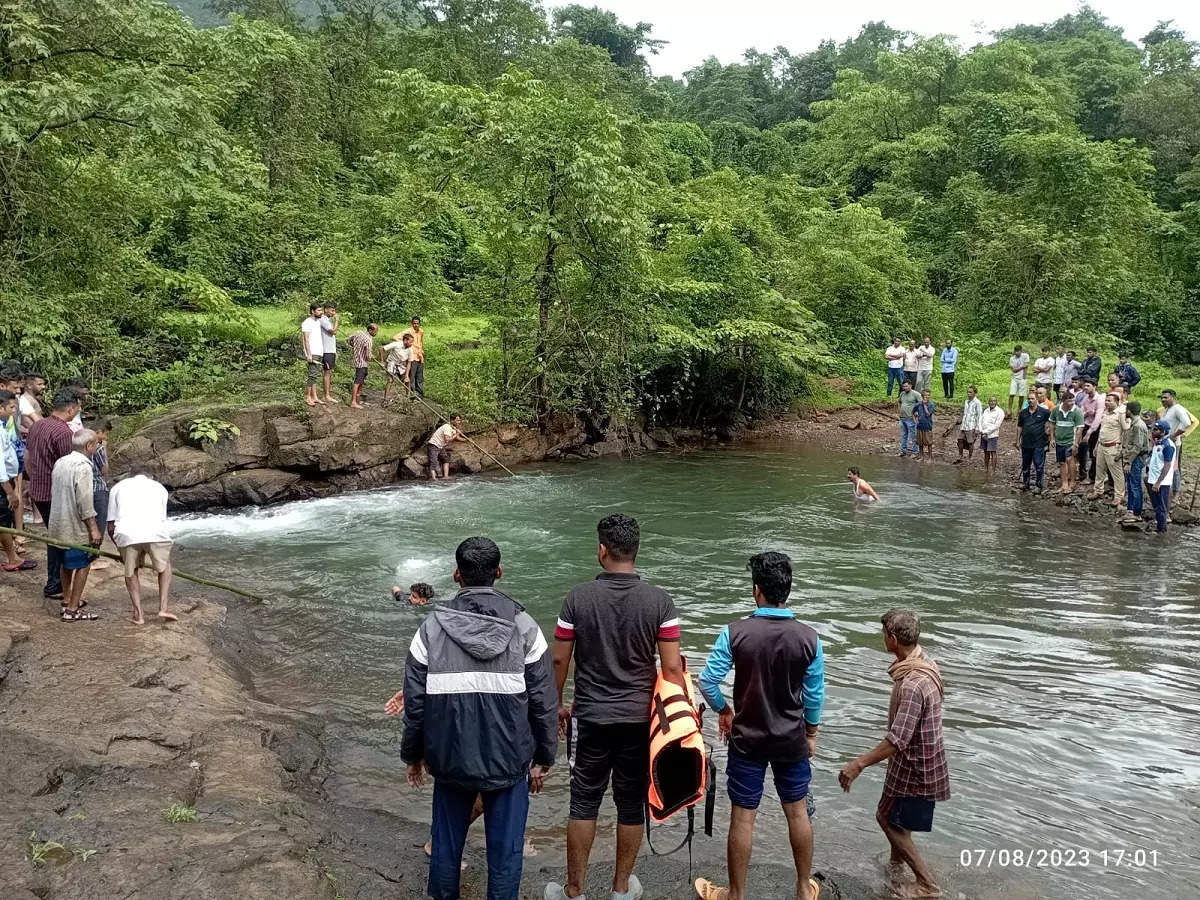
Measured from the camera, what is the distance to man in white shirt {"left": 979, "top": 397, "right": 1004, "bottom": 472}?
18.9 m

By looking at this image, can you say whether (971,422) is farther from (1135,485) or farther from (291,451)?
(291,451)

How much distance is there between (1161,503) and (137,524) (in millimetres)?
14199

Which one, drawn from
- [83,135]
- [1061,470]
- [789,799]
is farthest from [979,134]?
[789,799]

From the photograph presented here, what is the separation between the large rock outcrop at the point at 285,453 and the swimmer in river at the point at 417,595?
258 inches

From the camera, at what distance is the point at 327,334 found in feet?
55.6

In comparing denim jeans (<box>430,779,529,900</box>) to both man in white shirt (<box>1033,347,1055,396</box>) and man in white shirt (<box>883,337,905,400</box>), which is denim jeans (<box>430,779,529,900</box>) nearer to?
man in white shirt (<box>1033,347,1055,396</box>)

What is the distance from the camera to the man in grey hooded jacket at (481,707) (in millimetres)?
3895

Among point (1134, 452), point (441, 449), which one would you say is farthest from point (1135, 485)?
point (441, 449)

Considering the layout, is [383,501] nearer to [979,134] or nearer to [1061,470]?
[1061,470]

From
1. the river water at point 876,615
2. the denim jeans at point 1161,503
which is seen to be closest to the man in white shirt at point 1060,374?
the river water at point 876,615

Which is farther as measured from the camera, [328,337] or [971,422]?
[971,422]

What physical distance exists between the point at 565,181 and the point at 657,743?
→ 1686 centimetres

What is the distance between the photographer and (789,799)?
4664 mm
